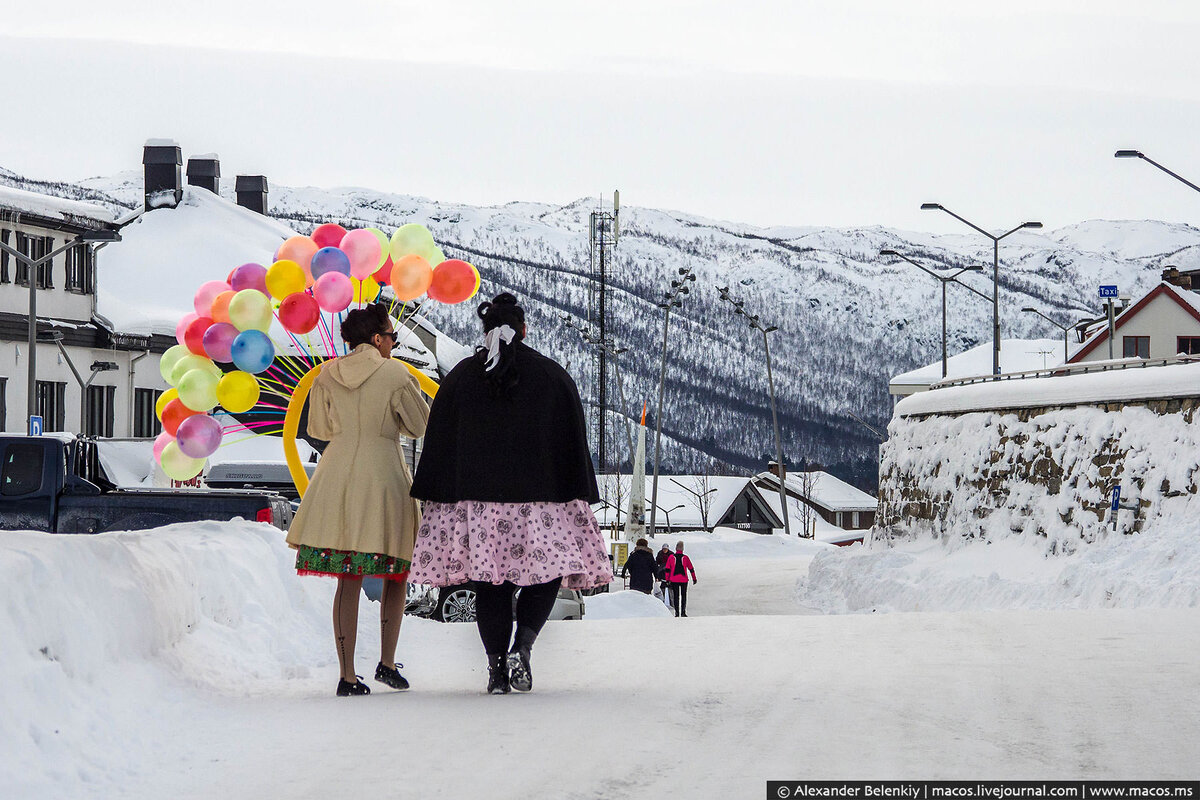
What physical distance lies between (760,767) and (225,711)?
2722 mm

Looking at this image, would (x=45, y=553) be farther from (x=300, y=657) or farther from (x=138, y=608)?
(x=300, y=657)

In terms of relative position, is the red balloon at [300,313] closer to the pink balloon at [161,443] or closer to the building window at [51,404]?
the pink balloon at [161,443]

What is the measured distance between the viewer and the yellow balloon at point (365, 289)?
1595 cm

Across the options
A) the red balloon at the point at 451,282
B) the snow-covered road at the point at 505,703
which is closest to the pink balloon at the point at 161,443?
the red balloon at the point at 451,282

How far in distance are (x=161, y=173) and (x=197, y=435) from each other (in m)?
39.3

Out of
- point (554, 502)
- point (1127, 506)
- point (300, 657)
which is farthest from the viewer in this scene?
point (1127, 506)

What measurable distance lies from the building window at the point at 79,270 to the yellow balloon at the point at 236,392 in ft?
89.5

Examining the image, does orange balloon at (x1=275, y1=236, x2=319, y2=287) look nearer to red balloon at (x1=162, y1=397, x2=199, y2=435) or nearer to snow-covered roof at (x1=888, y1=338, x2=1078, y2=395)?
red balloon at (x1=162, y1=397, x2=199, y2=435)

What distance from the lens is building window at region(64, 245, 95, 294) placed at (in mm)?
42281

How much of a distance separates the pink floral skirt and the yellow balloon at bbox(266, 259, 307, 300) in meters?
8.66

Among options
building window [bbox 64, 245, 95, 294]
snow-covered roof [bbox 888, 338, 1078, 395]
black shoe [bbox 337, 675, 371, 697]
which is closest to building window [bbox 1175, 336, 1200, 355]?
snow-covered roof [bbox 888, 338, 1078, 395]

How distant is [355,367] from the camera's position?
813cm

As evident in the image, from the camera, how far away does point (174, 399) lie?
1755 centimetres

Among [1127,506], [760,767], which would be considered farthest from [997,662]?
[1127,506]
